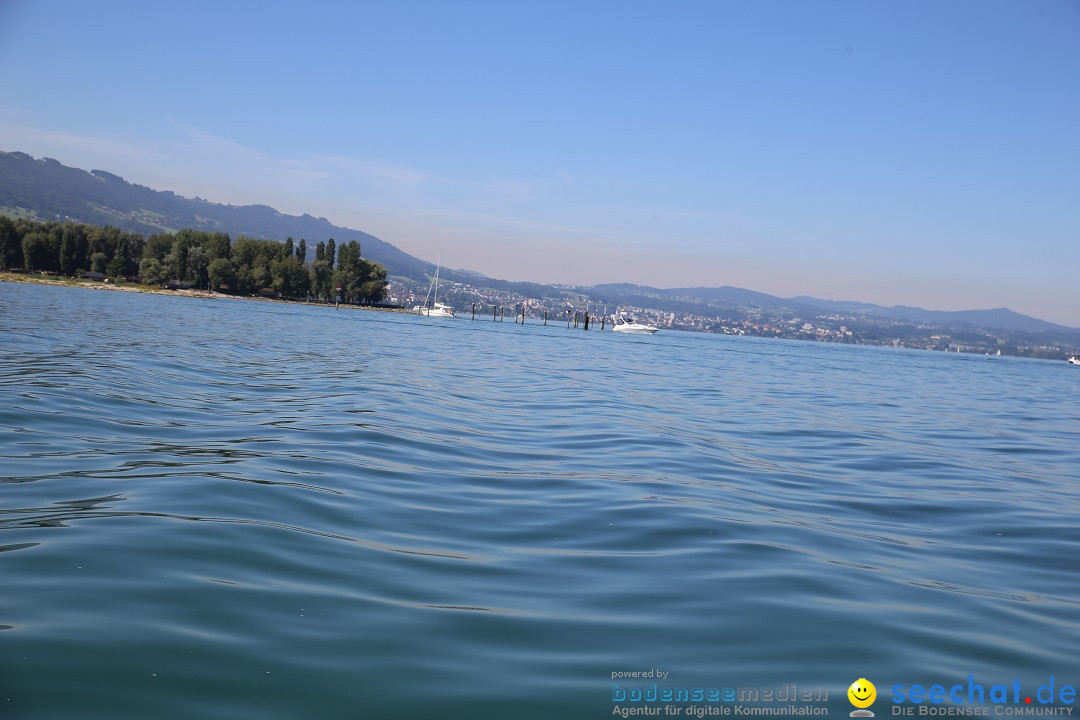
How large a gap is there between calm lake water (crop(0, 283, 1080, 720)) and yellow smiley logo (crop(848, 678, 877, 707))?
0.08 meters

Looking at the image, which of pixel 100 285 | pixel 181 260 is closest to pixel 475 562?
pixel 100 285

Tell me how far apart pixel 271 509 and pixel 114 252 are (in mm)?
154262

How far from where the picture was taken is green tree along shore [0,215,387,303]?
434 feet

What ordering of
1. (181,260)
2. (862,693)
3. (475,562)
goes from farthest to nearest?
1. (181,260)
2. (475,562)
3. (862,693)

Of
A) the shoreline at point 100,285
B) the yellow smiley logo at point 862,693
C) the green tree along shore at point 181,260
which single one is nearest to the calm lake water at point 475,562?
the yellow smiley logo at point 862,693

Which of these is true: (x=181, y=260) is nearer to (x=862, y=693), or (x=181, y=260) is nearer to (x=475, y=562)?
(x=475, y=562)

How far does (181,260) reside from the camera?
13562cm

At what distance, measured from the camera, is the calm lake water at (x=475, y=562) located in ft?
13.0

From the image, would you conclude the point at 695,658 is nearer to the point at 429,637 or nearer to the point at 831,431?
the point at 429,637

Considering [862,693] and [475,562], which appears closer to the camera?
[862,693]

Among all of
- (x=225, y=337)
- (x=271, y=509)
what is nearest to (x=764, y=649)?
(x=271, y=509)

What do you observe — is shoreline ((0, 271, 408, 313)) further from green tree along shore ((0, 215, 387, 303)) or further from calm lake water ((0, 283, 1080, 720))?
calm lake water ((0, 283, 1080, 720))

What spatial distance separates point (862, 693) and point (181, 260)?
147m

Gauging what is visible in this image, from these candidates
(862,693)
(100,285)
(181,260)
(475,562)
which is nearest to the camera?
(862,693)
